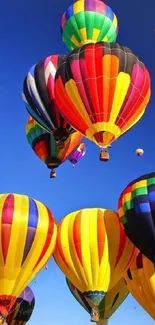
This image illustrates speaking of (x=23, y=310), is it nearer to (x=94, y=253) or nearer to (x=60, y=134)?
(x=94, y=253)

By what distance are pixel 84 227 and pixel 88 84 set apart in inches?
148

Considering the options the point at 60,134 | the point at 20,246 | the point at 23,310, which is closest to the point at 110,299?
the point at 20,246

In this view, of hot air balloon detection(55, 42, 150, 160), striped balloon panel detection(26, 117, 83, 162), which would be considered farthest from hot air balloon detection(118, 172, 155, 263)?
striped balloon panel detection(26, 117, 83, 162)

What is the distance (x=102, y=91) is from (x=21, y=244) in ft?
14.4

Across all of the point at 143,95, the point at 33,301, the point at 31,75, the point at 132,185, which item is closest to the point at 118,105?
the point at 143,95

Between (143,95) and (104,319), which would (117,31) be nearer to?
(143,95)

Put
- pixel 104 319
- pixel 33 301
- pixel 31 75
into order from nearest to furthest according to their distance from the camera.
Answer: pixel 31 75
pixel 104 319
pixel 33 301

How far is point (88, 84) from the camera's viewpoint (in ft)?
43.2

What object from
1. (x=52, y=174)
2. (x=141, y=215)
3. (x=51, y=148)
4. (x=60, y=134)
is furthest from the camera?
(x=52, y=174)

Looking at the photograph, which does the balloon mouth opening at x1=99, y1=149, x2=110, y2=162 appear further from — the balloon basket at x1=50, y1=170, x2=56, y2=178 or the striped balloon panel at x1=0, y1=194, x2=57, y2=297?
the balloon basket at x1=50, y1=170, x2=56, y2=178

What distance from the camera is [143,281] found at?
1412 centimetres

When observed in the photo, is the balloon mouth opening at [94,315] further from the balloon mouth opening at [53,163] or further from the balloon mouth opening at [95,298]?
the balloon mouth opening at [53,163]

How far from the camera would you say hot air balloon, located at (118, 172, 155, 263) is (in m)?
12.8

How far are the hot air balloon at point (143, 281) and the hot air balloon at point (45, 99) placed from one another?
13.3 feet
